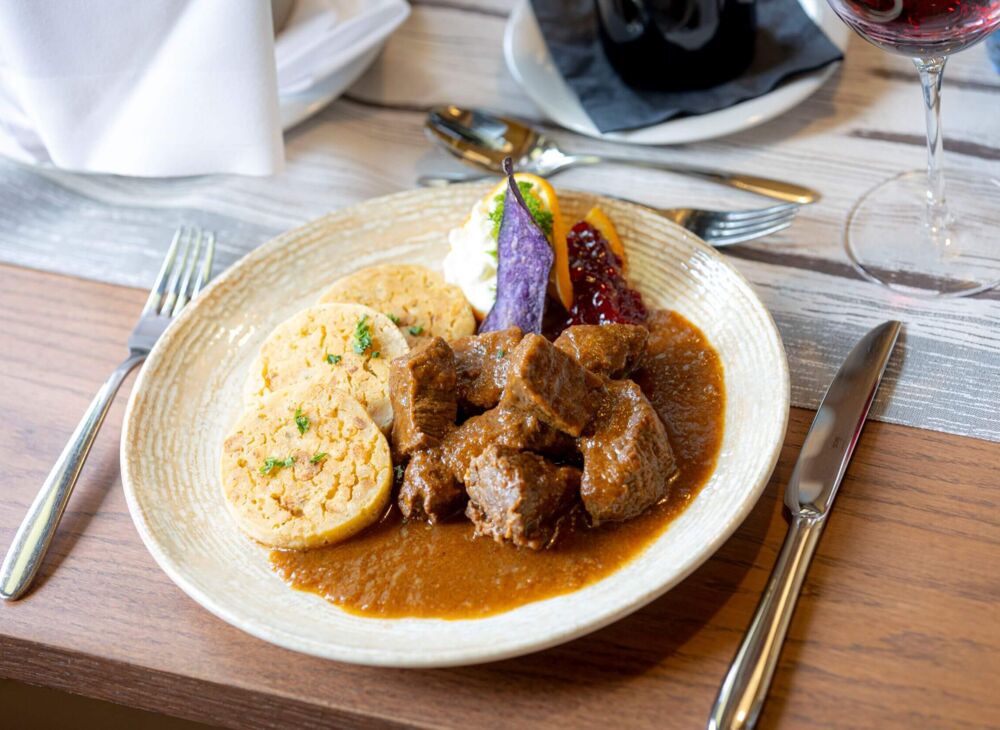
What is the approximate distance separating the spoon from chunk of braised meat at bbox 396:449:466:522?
4.11 ft

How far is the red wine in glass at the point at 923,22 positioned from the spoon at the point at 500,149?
883mm

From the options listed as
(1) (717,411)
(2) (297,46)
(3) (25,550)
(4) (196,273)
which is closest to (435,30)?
(2) (297,46)

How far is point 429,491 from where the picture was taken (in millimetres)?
2273

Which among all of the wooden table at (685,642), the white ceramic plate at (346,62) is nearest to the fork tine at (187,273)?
the white ceramic plate at (346,62)

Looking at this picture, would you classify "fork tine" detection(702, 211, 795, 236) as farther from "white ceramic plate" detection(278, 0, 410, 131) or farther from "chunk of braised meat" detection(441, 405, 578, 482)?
"white ceramic plate" detection(278, 0, 410, 131)

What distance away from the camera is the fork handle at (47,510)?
235 cm

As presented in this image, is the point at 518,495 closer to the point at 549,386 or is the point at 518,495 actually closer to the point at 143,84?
the point at 549,386

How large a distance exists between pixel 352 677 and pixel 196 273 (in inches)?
60.1

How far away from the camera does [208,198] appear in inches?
138

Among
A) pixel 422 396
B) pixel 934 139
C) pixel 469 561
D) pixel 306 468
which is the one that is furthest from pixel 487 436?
pixel 934 139

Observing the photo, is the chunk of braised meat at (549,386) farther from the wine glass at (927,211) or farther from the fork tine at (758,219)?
the wine glass at (927,211)

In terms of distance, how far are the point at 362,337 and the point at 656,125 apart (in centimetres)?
139

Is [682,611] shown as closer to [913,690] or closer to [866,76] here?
[913,690]

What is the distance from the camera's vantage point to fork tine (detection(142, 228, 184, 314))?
301cm
